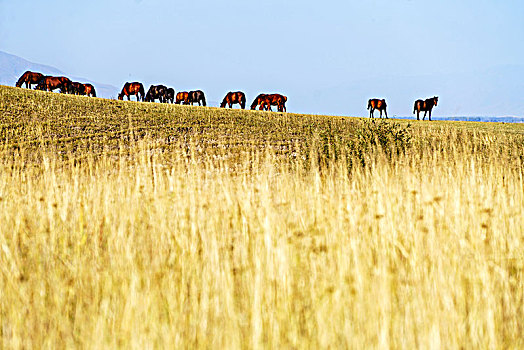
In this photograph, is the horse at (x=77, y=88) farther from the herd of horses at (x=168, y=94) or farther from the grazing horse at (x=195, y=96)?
the grazing horse at (x=195, y=96)

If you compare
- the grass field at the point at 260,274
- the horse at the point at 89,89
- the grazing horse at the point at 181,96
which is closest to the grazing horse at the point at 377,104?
the grazing horse at the point at 181,96

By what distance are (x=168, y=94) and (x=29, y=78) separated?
12.0 metres

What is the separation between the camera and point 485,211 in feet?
16.8

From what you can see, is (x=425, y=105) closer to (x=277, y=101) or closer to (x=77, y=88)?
(x=277, y=101)

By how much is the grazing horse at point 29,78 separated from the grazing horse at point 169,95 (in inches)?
426

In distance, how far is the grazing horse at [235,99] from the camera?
152 feet

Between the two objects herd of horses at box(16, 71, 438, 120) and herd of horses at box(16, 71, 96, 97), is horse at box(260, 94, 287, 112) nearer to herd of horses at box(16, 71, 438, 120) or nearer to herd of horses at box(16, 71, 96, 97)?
herd of horses at box(16, 71, 438, 120)

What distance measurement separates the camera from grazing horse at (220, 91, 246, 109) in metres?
46.2

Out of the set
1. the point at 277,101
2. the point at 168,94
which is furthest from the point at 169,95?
the point at 277,101

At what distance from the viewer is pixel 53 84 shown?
42.8 meters

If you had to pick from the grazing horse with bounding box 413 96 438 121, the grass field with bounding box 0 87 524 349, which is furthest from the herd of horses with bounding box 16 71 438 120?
the grass field with bounding box 0 87 524 349

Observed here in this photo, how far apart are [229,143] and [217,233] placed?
18.0m

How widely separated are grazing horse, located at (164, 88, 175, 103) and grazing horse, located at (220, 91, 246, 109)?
5736 mm

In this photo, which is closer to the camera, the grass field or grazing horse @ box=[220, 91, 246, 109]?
the grass field
